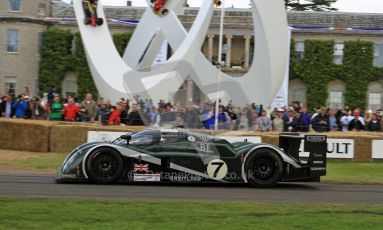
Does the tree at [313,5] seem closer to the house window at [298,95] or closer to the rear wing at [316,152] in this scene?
the house window at [298,95]

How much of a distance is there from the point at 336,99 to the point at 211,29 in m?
12.3

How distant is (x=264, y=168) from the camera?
1503 centimetres

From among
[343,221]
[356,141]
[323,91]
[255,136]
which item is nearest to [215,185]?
[343,221]

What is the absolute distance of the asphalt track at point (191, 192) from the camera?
12.6 metres

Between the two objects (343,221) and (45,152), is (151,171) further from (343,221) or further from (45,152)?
(45,152)

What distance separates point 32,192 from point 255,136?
1058 centimetres

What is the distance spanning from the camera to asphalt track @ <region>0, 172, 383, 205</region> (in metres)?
12.6

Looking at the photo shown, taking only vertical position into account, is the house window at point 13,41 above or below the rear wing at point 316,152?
above

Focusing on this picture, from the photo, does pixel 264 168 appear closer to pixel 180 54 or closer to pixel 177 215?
pixel 177 215

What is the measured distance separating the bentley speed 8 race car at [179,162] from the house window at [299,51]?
44.0 meters

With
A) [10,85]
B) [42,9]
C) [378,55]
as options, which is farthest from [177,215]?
[42,9]

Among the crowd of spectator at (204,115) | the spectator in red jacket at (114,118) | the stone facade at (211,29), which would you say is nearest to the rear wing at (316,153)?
the crowd of spectator at (204,115)

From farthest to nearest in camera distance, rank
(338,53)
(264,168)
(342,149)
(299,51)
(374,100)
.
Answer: (299,51)
(338,53)
(374,100)
(342,149)
(264,168)

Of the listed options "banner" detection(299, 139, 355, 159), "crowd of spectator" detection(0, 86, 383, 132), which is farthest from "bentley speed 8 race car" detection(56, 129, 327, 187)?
"banner" detection(299, 139, 355, 159)
